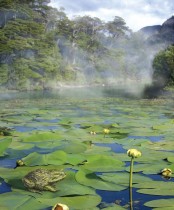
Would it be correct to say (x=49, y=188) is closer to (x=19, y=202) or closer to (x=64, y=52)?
(x=19, y=202)

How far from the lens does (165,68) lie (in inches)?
1074

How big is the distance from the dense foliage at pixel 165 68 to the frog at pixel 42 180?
23293 mm

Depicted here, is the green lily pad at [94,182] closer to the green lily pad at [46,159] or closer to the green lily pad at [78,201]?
the green lily pad at [78,201]

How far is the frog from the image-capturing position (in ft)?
9.30

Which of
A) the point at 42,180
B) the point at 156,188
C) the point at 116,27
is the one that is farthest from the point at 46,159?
the point at 116,27

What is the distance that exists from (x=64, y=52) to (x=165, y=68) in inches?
938

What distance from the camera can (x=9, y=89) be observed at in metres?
28.4

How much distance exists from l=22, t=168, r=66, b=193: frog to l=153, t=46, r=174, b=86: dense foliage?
23293 mm

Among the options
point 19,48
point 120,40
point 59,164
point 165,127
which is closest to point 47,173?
point 59,164

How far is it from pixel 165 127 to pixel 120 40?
2430 inches

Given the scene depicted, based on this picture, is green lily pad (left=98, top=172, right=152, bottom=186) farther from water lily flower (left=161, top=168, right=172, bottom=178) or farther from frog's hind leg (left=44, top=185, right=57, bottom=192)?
frog's hind leg (left=44, top=185, right=57, bottom=192)

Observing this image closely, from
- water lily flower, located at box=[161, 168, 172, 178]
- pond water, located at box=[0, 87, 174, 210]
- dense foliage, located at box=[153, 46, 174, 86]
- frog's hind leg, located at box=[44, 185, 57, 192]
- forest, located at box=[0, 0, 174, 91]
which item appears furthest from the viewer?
forest, located at box=[0, 0, 174, 91]

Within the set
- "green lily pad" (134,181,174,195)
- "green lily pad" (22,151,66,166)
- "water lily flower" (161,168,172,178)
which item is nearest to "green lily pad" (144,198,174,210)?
"green lily pad" (134,181,174,195)

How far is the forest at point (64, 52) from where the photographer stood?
29938mm
